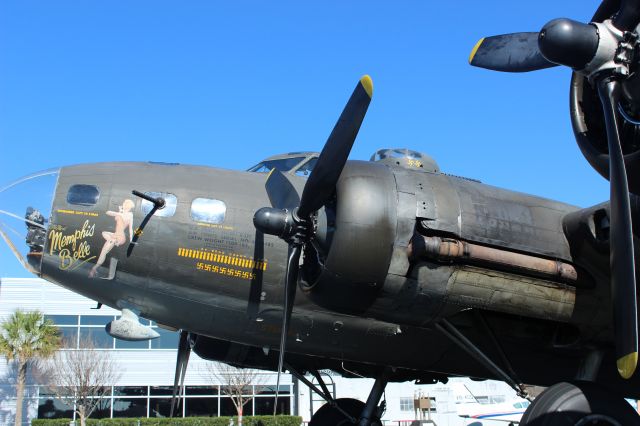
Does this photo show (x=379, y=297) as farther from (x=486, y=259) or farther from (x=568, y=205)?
(x=568, y=205)

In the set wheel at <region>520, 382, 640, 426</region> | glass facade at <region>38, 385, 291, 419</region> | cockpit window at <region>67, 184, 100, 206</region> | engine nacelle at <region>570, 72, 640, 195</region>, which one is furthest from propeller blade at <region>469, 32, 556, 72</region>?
glass facade at <region>38, 385, 291, 419</region>

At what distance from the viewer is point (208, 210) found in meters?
9.38

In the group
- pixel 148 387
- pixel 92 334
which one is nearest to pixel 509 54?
pixel 148 387

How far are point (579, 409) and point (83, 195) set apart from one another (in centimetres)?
698

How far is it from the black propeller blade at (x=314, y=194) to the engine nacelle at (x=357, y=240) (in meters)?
0.21

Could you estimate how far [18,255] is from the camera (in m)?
9.64

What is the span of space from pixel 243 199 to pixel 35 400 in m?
33.6

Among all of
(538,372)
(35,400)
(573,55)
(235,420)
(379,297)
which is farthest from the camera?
(35,400)

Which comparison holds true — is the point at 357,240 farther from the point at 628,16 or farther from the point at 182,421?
the point at 182,421

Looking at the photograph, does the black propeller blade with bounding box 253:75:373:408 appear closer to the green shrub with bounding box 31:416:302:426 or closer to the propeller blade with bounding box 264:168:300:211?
the propeller blade with bounding box 264:168:300:211

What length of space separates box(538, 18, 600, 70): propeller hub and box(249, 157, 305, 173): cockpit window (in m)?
5.22

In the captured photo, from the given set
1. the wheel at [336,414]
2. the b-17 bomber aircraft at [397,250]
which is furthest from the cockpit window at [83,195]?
the wheel at [336,414]

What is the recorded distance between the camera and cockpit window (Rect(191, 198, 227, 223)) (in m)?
9.33

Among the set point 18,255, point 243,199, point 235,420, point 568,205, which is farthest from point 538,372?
point 235,420
